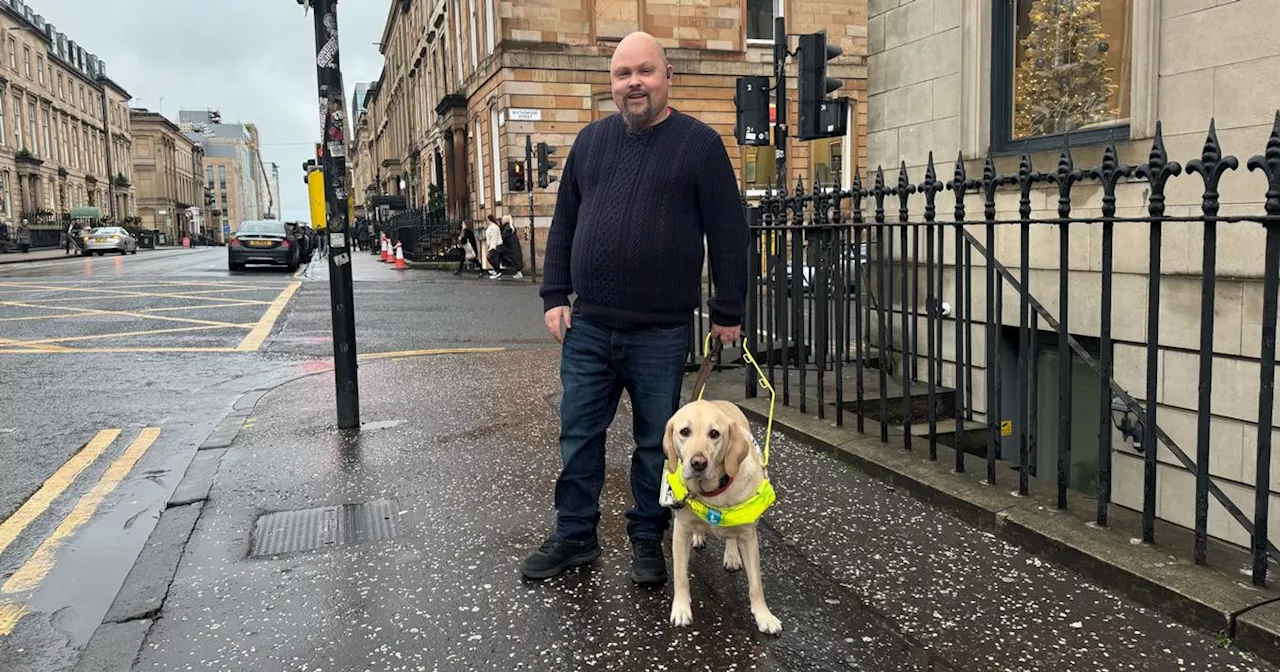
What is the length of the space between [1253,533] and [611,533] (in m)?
2.41

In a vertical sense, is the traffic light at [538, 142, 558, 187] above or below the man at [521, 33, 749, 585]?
above

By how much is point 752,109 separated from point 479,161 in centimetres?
2088

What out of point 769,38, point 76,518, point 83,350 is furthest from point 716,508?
point 769,38

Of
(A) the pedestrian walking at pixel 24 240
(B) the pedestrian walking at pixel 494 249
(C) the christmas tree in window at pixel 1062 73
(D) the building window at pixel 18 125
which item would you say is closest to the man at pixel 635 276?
(C) the christmas tree in window at pixel 1062 73

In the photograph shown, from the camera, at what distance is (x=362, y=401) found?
6.95m

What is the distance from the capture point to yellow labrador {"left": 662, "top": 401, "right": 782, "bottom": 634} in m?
2.81

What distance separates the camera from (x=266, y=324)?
12.6 meters

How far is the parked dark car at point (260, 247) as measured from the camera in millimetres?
26266

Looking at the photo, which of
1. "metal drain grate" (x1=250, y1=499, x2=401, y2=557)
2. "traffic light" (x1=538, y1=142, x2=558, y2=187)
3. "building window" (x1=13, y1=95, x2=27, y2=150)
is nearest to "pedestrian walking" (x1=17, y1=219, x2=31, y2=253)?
"building window" (x1=13, y1=95, x2=27, y2=150)

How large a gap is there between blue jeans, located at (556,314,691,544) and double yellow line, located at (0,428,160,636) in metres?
2.07

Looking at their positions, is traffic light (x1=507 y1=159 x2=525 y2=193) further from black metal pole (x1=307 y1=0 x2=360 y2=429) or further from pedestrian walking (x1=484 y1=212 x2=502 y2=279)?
black metal pole (x1=307 y1=0 x2=360 y2=429)

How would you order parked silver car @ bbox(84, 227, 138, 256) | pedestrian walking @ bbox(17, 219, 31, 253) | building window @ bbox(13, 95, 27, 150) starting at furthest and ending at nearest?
building window @ bbox(13, 95, 27, 150) < pedestrian walking @ bbox(17, 219, 31, 253) < parked silver car @ bbox(84, 227, 138, 256)

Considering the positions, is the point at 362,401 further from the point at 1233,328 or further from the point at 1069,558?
the point at 1233,328

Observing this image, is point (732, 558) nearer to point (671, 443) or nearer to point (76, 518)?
point (671, 443)
